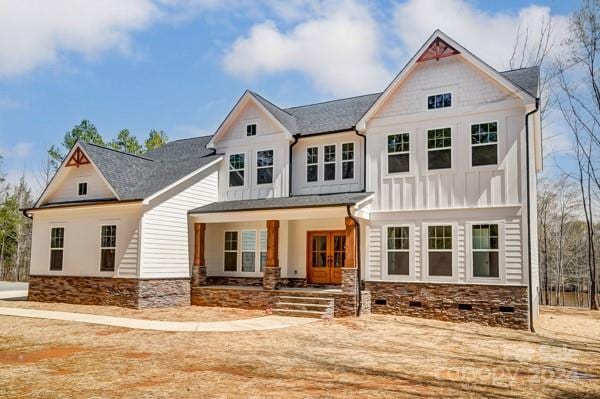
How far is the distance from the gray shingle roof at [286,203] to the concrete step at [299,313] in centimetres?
328

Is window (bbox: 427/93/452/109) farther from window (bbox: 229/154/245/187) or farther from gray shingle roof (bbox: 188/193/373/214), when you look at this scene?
window (bbox: 229/154/245/187)

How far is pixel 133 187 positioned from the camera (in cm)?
1731

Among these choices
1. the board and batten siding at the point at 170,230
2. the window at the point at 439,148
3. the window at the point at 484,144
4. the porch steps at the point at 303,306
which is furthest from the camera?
the board and batten siding at the point at 170,230

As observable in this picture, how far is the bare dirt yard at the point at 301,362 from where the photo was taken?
6.42 metres

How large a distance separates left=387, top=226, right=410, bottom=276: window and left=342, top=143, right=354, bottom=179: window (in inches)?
102

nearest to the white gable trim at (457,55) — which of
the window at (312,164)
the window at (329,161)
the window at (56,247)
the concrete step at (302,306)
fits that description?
the window at (329,161)

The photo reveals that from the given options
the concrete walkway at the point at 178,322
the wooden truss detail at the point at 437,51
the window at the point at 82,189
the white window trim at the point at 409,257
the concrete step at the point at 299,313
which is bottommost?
the concrete walkway at the point at 178,322

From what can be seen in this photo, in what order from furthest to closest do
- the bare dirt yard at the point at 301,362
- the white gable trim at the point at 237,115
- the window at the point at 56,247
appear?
the window at the point at 56,247 → the white gable trim at the point at 237,115 → the bare dirt yard at the point at 301,362

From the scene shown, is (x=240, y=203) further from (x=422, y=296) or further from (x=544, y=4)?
(x=544, y=4)

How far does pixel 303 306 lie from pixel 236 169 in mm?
6695

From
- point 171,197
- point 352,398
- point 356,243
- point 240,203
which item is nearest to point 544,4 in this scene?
point 356,243

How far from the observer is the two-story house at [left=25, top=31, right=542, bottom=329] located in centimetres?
1381

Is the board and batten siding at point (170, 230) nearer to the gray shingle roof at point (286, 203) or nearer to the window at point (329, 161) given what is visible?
the gray shingle roof at point (286, 203)

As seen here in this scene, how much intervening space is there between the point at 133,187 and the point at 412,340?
1146 centimetres
